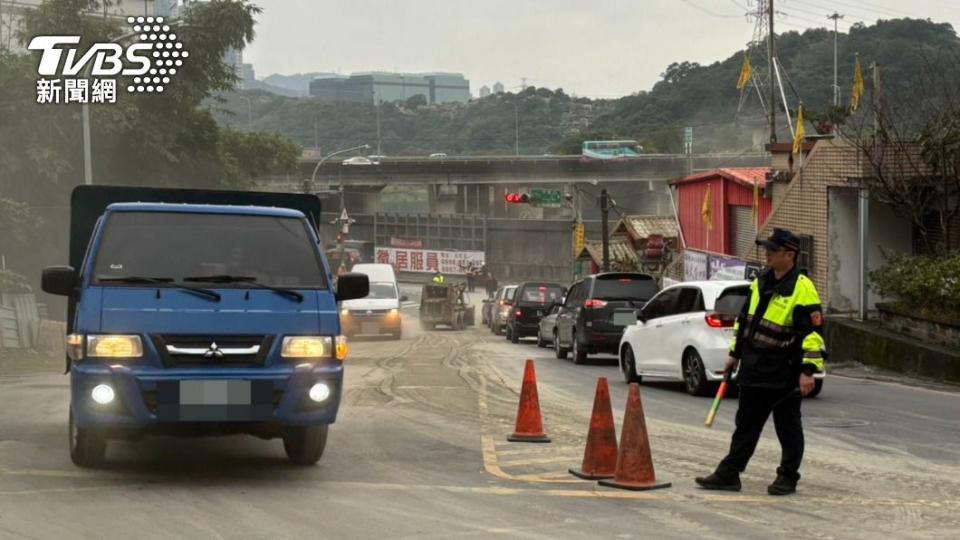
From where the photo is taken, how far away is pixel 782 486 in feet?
29.5

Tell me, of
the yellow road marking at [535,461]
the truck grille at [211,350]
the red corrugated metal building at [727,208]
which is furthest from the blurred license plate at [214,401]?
the red corrugated metal building at [727,208]

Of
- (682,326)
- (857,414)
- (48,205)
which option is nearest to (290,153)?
(48,205)

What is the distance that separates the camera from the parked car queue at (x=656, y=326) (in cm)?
1689

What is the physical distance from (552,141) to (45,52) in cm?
10046

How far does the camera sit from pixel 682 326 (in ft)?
57.7

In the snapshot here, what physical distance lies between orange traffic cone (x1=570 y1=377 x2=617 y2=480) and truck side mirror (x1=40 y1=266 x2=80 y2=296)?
157 inches

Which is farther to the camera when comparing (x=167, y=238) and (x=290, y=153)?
(x=290, y=153)

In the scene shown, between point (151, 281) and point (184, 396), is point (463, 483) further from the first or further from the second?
point (151, 281)

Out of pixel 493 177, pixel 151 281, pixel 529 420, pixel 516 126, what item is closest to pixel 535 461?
pixel 529 420

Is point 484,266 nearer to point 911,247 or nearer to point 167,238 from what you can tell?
point 911,247

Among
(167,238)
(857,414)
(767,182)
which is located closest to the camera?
(167,238)

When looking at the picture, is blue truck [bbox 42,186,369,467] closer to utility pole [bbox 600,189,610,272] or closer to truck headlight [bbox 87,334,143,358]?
truck headlight [bbox 87,334,143,358]

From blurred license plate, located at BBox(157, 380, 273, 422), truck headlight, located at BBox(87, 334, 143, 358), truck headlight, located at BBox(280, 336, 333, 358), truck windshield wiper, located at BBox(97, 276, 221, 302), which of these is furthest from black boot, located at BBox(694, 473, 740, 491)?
truck headlight, located at BBox(87, 334, 143, 358)

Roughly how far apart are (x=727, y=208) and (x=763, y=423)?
106 ft
